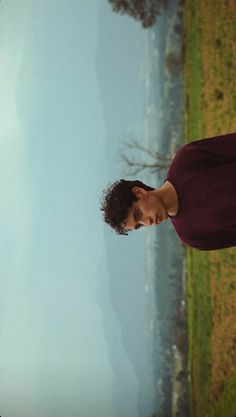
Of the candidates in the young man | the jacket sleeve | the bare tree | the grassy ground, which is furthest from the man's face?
the bare tree

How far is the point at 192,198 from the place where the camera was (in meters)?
2.15

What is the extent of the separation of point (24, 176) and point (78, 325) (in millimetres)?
1168

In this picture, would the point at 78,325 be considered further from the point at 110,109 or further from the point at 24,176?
the point at 110,109

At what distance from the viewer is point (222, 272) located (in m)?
4.36

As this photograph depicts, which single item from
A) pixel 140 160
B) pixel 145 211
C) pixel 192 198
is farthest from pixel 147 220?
pixel 140 160

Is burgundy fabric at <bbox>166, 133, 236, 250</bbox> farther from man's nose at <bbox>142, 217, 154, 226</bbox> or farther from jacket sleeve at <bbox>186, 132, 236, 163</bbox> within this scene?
man's nose at <bbox>142, 217, 154, 226</bbox>

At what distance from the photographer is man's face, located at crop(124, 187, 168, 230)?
2125 millimetres

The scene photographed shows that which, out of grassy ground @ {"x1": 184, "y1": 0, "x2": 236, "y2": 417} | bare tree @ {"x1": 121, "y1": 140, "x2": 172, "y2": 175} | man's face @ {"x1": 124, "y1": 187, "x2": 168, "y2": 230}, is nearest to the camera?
man's face @ {"x1": 124, "y1": 187, "x2": 168, "y2": 230}

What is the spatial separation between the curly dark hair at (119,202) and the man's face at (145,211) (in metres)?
0.02

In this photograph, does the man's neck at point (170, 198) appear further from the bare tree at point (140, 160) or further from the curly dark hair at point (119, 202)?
the bare tree at point (140, 160)

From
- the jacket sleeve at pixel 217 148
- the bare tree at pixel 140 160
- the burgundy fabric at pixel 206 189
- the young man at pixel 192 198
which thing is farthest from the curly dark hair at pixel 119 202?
the bare tree at pixel 140 160

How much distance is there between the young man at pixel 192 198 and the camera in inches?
83.9

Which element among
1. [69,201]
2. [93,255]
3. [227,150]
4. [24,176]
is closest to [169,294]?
[93,255]

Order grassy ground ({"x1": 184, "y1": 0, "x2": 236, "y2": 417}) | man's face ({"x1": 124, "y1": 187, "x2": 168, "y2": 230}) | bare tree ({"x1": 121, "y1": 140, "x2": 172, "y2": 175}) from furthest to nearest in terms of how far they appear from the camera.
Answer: bare tree ({"x1": 121, "y1": 140, "x2": 172, "y2": 175})
grassy ground ({"x1": 184, "y1": 0, "x2": 236, "y2": 417})
man's face ({"x1": 124, "y1": 187, "x2": 168, "y2": 230})
